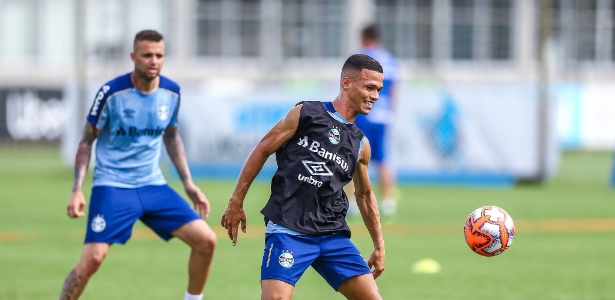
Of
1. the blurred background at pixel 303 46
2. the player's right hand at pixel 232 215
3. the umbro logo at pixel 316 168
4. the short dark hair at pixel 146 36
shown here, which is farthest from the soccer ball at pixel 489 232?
the blurred background at pixel 303 46

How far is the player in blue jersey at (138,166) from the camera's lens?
28.6ft

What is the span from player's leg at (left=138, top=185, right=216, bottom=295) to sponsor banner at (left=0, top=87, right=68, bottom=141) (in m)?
26.6

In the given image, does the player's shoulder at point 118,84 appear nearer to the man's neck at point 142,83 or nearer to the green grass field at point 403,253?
the man's neck at point 142,83

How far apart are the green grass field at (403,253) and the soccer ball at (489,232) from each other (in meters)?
2.11

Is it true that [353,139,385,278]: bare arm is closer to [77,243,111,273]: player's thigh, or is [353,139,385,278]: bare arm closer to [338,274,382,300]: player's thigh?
[338,274,382,300]: player's thigh

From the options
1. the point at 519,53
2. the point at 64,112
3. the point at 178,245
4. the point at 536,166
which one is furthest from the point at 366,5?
the point at 178,245

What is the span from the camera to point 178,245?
46.0 ft

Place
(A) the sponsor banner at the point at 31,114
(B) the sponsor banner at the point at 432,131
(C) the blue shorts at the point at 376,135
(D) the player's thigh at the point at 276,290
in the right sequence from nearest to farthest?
(D) the player's thigh at the point at 276,290 < (C) the blue shorts at the point at 376,135 < (B) the sponsor banner at the point at 432,131 < (A) the sponsor banner at the point at 31,114

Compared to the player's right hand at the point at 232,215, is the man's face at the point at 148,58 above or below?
above

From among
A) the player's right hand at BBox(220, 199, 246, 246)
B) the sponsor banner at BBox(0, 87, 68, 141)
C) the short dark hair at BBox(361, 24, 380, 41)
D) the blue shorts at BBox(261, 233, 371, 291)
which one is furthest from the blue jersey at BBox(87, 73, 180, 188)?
the sponsor banner at BBox(0, 87, 68, 141)

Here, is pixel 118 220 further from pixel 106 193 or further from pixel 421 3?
pixel 421 3

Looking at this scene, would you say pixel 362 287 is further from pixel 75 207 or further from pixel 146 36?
pixel 146 36

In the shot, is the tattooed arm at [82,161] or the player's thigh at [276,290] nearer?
the player's thigh at [276,290]

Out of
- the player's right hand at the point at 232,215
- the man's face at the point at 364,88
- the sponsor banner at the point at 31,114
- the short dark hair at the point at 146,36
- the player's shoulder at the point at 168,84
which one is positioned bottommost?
the sponsor banner at the point at 31,114
